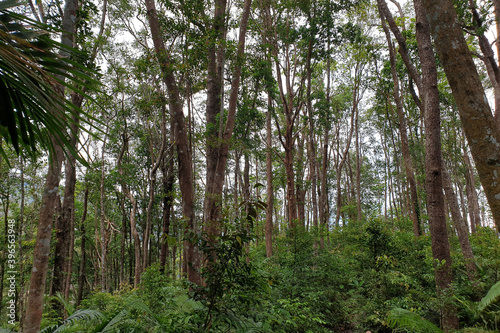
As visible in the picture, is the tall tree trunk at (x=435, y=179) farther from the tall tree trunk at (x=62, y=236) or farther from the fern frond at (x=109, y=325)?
the tall tree trunk at (x=62, y=236)

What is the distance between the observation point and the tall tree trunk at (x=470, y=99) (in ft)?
7.46

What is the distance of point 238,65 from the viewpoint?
6176 millimetres

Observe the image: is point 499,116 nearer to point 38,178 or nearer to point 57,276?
point 57,276

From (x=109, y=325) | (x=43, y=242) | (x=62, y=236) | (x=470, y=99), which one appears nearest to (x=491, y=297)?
(x=470, y=99)

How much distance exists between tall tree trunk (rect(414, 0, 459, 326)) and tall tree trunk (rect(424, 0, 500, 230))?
76.6 inches

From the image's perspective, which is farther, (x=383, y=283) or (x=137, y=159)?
(x=137, y=159)

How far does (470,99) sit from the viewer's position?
2.39 meters

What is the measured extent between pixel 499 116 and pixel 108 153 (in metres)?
18.0

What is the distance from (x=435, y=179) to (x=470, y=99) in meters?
2.23

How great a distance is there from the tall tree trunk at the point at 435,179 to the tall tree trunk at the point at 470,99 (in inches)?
76.6

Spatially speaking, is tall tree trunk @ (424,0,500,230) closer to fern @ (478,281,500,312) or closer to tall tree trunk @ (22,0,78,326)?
fern @ (478,281,500,312)

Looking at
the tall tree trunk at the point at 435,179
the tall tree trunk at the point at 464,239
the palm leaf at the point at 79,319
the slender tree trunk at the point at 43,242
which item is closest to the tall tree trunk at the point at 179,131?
the palm leaf at the point at 79,319

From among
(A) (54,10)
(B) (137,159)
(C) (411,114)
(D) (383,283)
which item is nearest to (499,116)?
(D) (383,283)

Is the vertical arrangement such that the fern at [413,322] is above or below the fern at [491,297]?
below
